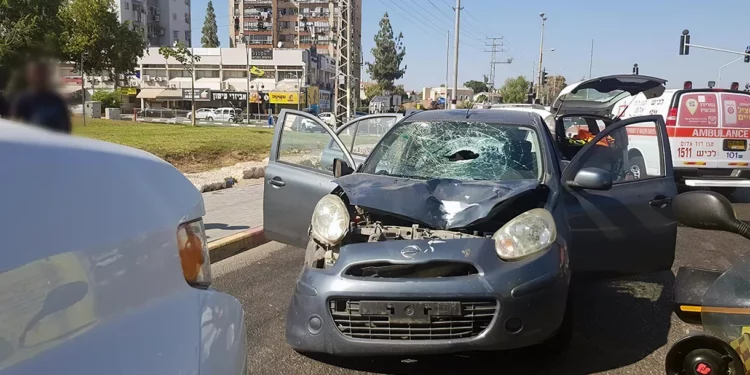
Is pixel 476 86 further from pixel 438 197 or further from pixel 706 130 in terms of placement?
pixel 438 197

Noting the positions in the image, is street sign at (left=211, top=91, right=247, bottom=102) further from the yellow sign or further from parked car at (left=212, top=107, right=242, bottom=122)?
parked car at (left=212, top=107, right=242, bottom=122)

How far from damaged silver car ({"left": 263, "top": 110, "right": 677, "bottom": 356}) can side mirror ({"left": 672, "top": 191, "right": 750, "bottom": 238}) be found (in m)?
0.95

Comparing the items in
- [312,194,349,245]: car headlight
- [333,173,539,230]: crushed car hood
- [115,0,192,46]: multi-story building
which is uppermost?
[115,0,192,46]: multi-story building

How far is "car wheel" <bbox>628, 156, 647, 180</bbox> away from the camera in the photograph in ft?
16.7

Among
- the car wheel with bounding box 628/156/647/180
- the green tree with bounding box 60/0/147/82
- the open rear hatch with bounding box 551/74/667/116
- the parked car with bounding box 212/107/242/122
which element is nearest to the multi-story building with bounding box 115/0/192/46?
the parked car with bounding box 212/107/242/122

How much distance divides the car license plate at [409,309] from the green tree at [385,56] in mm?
96679

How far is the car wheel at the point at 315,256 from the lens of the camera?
3.76 meters

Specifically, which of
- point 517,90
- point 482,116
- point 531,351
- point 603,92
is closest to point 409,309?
point 531,351

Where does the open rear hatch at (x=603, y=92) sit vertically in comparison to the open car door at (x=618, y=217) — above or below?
above

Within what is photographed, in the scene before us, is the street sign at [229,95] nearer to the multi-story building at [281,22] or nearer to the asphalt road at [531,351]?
the multi-story building at [281,22]

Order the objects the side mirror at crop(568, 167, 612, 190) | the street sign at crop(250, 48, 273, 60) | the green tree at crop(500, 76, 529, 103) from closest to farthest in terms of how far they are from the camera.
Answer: the side mirror at crop(568, 167, 612, 190), the street sign at crop(250, 48, 273, 60), the green tree at crop(500, 76, 529, 103)

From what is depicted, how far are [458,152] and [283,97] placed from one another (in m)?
71.0

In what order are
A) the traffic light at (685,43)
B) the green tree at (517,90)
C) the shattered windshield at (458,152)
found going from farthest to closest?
the green tree at (517,90)
the traffic light at (685,43)
the shattered windshield at (458,152)

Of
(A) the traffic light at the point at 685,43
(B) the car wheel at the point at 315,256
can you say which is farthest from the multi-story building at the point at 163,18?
(B) the car wheel at the point at 315,256
